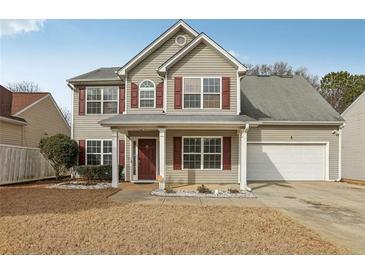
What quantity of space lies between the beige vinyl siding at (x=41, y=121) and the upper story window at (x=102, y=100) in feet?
15.3

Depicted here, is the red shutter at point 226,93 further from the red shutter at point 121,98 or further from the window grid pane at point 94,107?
the window grid pane at point 94,107

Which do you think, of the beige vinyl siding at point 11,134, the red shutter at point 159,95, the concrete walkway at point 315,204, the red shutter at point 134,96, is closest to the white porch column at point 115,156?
the concrete walkway at point 315,204

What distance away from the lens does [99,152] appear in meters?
15.5

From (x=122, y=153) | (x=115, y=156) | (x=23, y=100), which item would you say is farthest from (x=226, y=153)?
(x=23, y=100)

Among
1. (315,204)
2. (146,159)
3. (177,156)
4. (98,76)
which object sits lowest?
(315,204)

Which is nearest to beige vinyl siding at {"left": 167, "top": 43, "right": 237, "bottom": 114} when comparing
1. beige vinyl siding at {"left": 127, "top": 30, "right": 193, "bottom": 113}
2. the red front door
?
beige vinyl siding at {"left": 127, "top": 30, "right": 193, "bottom": 113}

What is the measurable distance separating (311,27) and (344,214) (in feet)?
32.5

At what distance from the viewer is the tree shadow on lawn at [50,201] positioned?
7703 mm

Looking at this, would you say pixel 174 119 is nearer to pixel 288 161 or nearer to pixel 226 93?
pixel 226 93

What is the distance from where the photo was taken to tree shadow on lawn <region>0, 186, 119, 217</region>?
25.3 ft

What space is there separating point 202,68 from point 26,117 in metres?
11.6

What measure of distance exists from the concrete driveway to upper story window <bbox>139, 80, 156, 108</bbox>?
678cm
